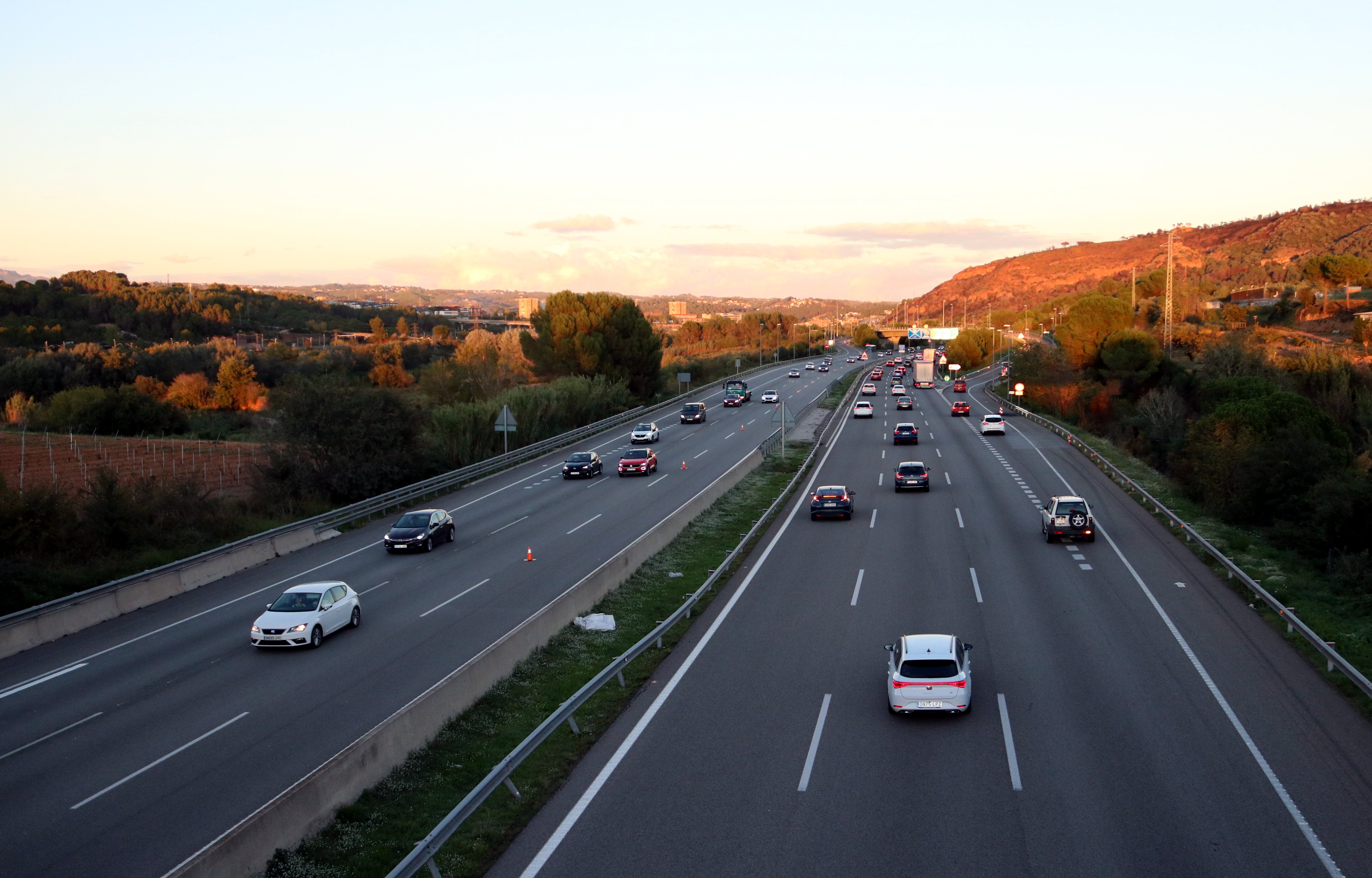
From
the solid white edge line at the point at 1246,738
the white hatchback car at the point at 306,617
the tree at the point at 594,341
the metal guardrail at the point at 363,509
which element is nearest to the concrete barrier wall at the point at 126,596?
the metal guardrail at the point at 363,509

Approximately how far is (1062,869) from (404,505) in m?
31.3

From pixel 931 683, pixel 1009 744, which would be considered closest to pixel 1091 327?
pixel 931 683

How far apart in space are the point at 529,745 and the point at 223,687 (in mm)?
7451

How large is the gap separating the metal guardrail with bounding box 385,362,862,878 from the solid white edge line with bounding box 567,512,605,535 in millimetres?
7862

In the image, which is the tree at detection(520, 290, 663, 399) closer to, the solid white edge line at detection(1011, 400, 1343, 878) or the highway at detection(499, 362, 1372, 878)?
the highway at detection(499, 362, 1372, 878)

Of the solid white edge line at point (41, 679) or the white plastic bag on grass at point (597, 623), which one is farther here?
the white plastic bag on grass at point (597, 623)

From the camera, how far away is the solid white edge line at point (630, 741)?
33.8 feet

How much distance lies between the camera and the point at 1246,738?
13516 mm

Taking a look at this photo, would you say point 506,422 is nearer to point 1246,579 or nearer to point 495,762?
point 1246,579

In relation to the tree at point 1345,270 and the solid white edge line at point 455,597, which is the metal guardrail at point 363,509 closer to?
the solid white edge line at point 455,597

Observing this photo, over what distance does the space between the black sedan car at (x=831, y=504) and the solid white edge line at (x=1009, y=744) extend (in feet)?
55.9

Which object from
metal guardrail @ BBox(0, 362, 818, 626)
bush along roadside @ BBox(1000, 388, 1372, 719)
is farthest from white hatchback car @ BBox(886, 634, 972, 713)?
metal guardrail @ BBox(0, 362, 818, 626)

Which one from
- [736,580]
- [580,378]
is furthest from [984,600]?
[580,378]

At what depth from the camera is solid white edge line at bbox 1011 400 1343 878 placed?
10008 millimetres
